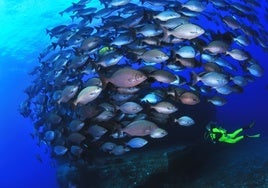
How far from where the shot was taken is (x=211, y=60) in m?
8.24

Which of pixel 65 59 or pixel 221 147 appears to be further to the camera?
pixel 221 147

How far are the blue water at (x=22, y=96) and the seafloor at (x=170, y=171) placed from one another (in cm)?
287

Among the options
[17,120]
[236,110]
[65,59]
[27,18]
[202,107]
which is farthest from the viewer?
[17,120]

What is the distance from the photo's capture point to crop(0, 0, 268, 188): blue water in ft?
87.8

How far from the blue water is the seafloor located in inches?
113

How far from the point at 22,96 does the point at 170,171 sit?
1840 inches

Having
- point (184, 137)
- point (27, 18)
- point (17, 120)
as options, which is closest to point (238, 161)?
point (184, 137)

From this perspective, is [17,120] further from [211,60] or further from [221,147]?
[211,60]

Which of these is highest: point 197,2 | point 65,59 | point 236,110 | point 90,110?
point 197,2

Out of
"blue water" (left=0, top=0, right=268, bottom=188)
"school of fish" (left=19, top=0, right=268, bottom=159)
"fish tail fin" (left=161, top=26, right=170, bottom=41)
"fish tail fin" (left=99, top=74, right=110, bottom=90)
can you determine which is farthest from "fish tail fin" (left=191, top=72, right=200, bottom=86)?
"blue water" (left=0, top=0, right=268, bottom=188)

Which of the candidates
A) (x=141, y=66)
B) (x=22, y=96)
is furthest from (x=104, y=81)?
(x=22, y=96)

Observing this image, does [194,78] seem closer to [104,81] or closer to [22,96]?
[104,81]

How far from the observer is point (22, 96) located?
53.3 m

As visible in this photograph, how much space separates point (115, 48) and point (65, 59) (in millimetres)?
1642
